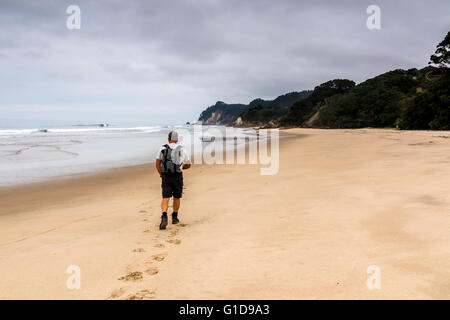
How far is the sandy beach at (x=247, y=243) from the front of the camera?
3.07m

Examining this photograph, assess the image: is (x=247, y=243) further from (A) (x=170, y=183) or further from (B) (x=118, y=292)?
(A) (x=170, y=183)

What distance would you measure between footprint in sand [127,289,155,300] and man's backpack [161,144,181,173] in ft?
9.77

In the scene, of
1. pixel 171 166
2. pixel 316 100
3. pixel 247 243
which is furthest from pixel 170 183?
pixel 316 100

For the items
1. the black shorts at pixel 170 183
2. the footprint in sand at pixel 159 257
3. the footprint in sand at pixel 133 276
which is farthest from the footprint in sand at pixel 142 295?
the black shorts at pixel 170 183

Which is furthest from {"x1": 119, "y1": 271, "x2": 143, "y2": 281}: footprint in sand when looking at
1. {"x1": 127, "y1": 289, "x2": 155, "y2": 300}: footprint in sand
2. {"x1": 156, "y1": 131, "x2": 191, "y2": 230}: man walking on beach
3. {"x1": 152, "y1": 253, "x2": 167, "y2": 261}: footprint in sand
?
{"x1": 156, "y1": 131, "x2": 191, "y2": 230}: man walking on beach

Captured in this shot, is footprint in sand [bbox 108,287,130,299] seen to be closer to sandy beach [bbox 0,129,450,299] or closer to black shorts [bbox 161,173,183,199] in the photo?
sandy beach [bbox 0,129,450,299]

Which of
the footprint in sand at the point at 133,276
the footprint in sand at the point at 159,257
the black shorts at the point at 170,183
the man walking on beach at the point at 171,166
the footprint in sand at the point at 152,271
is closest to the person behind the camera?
the footprint in sand at the point at 133,276

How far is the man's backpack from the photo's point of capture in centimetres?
573

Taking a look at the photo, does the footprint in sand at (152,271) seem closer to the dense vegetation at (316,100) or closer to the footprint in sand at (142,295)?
the footprint in sand at (142,295)

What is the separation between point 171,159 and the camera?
5.73 meters

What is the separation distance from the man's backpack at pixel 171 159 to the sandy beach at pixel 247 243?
1.24 m

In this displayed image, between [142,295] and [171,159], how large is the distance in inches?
122

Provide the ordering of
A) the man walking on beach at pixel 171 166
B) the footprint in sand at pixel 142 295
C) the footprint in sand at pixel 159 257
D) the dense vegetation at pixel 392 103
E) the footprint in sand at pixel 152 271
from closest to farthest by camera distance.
→ the footprint in sand at pixel 142 295, the footprint in sand at pixel 152 271, the footprint in sand at pixel 159 257, the man walking on beach at pixel 171 166, the dense vegetation at pixel 392 103
